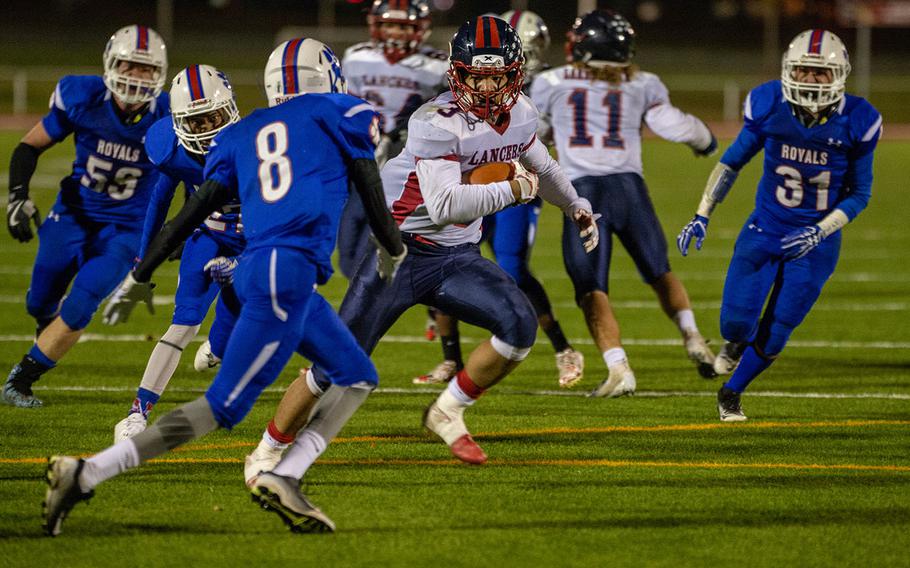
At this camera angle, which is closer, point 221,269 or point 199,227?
point 221,269

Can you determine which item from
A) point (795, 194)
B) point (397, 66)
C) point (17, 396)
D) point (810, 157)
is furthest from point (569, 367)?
point (17, 396)

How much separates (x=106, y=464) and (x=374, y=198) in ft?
3.69

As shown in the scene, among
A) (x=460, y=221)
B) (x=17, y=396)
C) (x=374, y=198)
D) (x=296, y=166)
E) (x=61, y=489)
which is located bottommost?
(x=17, y=396)

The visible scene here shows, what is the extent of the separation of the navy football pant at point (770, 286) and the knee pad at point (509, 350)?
1511 mm

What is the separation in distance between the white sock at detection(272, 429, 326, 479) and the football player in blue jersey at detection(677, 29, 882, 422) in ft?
8.16

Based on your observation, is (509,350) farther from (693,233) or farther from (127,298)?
(693,233)

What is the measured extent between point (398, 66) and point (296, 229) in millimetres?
4517

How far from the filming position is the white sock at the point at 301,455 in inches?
175

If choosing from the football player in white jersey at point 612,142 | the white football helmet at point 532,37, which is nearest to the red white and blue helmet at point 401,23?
the white football helmet at point 532,37

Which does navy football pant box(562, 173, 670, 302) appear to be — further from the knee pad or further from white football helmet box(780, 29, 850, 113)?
the knee pad

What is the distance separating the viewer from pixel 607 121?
7.47 metres

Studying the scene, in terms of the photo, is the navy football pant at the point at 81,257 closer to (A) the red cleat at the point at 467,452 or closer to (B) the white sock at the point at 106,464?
(A) the red cleat at the point at 467,452

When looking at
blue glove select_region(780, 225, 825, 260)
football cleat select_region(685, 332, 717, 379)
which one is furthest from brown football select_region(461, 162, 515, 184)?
football cleat select_region(685, 332, 717, 379)

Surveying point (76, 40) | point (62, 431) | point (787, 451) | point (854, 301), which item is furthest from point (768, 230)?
point (76, 40)
